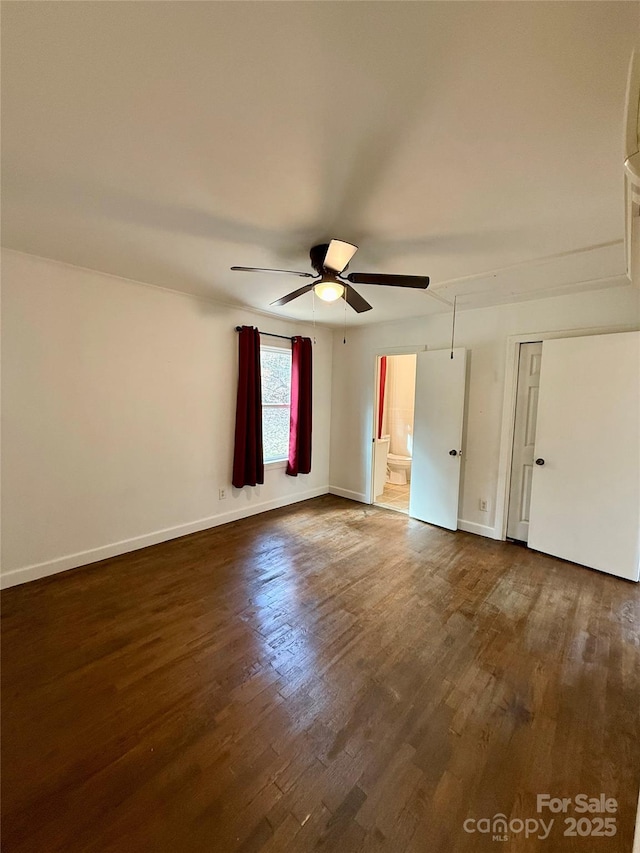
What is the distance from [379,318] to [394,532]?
258cm

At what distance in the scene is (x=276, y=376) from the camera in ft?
14.1

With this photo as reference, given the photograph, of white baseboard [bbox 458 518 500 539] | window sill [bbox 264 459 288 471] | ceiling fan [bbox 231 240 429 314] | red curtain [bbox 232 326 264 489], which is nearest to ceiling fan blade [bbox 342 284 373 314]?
ceiling fan [bbox 231 240 429 314]

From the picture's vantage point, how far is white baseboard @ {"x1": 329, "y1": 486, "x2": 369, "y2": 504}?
15.5 feet

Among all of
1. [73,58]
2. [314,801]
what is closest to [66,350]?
[73,58]

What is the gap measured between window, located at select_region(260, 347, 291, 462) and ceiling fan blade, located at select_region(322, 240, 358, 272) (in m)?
Answer: 2.18

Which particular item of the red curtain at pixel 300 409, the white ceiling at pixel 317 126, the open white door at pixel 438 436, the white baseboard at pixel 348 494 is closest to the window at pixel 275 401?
the red curtain at pixel 300 409

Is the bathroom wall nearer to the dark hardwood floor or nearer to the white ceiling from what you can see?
the dark hardwood floor

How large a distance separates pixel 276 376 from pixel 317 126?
3129mm

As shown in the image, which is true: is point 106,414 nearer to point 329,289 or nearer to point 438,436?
point 329,289

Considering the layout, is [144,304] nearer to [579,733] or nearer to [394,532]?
[394,532]

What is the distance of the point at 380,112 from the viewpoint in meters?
1.19

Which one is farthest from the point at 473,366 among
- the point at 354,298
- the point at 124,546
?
the point at 124,546

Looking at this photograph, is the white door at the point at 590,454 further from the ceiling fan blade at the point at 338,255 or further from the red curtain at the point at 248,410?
the red curtain at the point at 248,410

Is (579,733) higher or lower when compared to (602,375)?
lower
